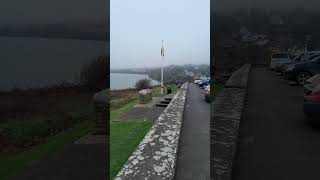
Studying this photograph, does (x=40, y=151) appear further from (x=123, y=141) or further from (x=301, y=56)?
(x=123, y=141)

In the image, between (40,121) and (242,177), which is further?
(242,177)

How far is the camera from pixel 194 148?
14.5ft

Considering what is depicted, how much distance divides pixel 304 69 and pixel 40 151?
74.5 inches

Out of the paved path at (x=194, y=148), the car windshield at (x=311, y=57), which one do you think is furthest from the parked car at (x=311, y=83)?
the paved path at (x=194, y=148)

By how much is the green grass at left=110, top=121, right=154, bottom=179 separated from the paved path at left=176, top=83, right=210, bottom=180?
75cm

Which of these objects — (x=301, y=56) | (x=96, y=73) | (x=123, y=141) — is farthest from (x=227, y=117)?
(x=123, y=141)

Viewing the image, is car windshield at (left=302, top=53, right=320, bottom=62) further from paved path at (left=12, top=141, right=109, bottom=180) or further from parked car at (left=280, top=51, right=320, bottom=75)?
paved path at (left=12, top=141, right=109, bottom=180)

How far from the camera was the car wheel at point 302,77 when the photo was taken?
7.63 ft

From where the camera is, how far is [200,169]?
3.76 metres

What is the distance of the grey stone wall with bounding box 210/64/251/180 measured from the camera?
92.3 inches

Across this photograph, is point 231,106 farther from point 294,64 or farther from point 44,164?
point 44,164

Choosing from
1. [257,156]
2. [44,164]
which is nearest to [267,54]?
[257,156]

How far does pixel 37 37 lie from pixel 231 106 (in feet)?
4.91

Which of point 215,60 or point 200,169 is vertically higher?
point 215,60
